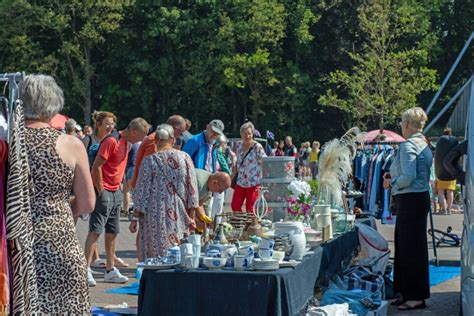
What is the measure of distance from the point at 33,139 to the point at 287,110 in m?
49.9

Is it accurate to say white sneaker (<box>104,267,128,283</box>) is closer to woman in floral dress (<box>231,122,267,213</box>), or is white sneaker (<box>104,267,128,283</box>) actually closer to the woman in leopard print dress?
woman in floral dress (<box>231,122,267,213</box>)

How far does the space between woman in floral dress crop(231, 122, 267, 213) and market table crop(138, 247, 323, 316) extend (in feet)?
19.7

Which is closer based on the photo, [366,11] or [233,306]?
[233,306]

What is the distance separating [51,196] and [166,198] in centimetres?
318

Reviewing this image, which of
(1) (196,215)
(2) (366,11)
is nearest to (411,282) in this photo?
(1) (196,215)

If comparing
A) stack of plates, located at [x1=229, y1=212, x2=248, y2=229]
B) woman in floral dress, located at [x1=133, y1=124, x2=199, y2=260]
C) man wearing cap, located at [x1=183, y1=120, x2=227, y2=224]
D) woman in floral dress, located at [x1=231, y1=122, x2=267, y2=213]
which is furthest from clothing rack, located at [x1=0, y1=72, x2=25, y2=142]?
woman in floral dress, located at [x1=231, y1=122, x2=267, y2=213]

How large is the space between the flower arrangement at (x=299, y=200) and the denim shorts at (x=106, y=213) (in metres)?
2.62

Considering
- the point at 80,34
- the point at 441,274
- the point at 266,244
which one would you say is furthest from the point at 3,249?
the point at 80,34

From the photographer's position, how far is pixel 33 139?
191 inches

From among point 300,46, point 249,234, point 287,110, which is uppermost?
point 300,46

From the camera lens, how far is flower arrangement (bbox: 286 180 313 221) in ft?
25.8

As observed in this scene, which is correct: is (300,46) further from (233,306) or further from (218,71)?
(233,306)

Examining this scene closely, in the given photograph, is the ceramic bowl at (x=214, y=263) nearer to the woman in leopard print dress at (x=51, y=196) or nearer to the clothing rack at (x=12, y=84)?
the woman in leopard print dress at (x=51, y=196)

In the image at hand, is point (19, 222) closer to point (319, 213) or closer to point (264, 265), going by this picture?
point (264, 265)
